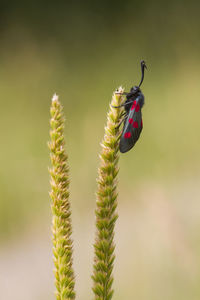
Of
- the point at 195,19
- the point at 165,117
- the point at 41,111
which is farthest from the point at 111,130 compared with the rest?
the point at 195,19

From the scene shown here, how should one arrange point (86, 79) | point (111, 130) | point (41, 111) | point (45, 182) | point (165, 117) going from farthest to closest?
1. point (86, 79)
2. point (41, 111)
3. point (165, 117)
4. point (45, 182)
5. point (111, 130)

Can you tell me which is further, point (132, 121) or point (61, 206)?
point (132, 121)

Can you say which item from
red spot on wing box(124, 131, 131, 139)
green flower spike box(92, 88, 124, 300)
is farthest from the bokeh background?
green flower spike box(92, 88, 124, 300)

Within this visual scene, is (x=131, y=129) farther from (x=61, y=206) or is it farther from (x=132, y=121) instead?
(x=61, y=206)

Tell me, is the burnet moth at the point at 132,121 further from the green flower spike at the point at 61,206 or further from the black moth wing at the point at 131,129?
the green flower spike at the point at 61,206

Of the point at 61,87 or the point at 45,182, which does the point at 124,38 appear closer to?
the point at 61,87

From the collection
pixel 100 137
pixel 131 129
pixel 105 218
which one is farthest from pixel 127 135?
pixel 100 137

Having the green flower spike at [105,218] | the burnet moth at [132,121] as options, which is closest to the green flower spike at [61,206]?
the green flower spike at [105,218]
